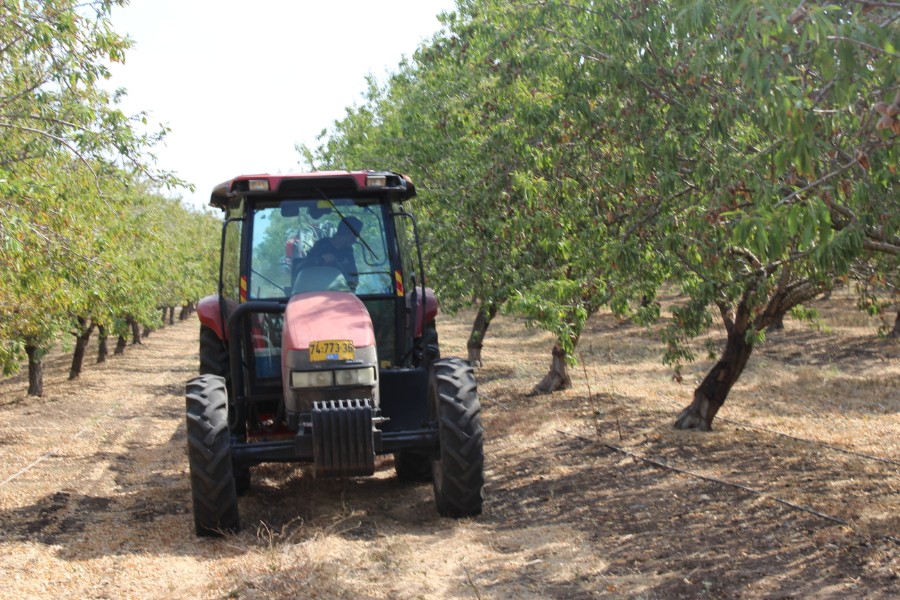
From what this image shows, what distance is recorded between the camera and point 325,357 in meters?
6.67

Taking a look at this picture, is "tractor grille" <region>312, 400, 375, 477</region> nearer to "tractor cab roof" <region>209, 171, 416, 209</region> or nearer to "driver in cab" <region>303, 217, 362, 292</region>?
"driver in cab" <region>303, 217, 362, 292</region>

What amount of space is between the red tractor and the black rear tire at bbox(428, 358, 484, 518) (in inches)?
0.4

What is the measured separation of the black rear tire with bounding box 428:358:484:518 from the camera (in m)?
6.83

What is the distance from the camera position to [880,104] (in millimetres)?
4234

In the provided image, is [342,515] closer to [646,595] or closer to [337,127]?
[646,595]

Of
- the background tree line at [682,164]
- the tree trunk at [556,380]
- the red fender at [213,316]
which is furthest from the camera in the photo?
the tree trunk at [556,380]

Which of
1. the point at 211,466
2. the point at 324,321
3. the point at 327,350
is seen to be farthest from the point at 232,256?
the point at 211,466

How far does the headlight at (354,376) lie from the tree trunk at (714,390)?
20.6 feet

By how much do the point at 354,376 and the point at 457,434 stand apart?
2.78 feet

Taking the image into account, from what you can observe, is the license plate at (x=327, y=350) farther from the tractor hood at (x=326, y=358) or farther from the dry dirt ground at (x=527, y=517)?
the dry dirt ground at (x=527, y=517)

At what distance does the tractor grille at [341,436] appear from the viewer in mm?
6566

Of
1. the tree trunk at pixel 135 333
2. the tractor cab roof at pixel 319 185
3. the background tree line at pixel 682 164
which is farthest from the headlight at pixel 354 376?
the tree trunk at pixel 135 333

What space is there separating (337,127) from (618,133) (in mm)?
21418

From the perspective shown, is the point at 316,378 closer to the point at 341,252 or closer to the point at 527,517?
the point at 341,252
